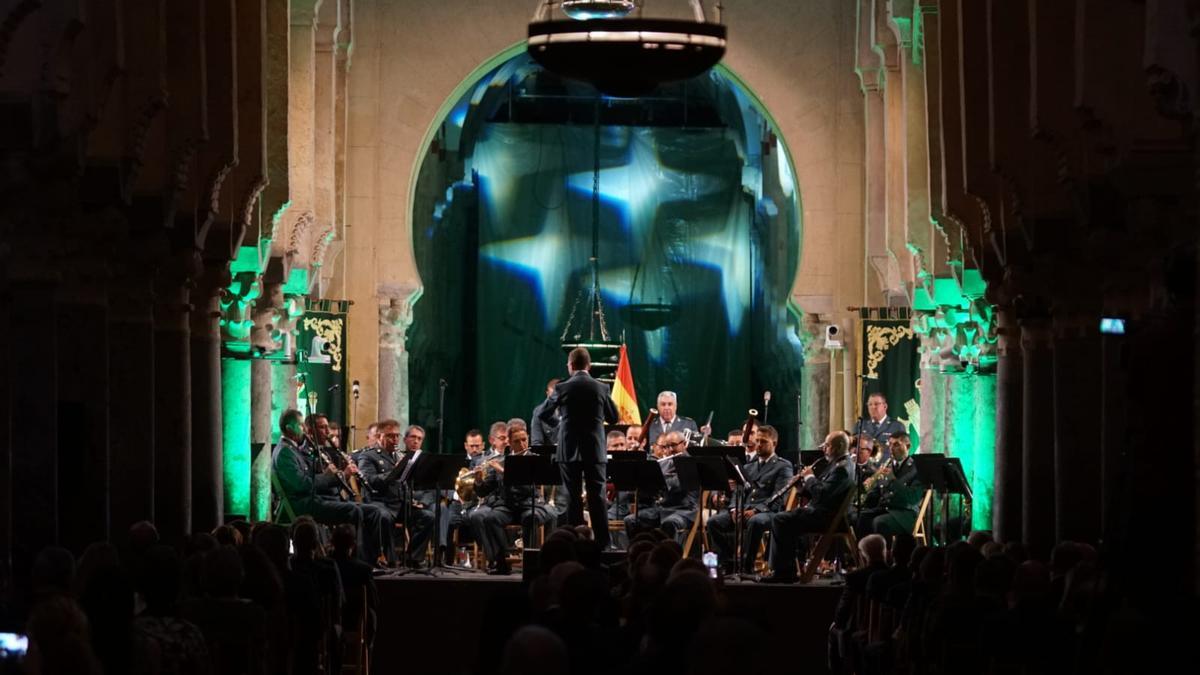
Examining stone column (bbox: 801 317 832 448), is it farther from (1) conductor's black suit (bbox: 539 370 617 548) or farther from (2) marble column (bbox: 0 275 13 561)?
(2) marble column (bbox: 0 275 13 561)

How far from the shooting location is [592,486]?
71.0 ft

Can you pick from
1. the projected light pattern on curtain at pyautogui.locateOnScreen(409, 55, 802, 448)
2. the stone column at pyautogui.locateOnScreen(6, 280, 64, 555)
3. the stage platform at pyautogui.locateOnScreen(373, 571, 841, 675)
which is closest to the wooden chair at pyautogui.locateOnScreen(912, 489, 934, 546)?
the stage platform at pyautogui.locateOnScreen(373, 571, 841, 675)

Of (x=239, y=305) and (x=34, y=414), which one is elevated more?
(x=239, y=305)

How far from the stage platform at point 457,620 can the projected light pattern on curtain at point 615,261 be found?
1595 cm

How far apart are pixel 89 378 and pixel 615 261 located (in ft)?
70.1

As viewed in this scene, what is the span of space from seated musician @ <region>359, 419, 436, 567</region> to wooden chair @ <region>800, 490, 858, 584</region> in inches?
141

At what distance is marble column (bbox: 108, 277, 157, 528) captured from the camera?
18.9 metres

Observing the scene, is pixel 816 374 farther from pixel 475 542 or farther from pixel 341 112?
pixel 475 542

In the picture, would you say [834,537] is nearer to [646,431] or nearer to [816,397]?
[646,431]

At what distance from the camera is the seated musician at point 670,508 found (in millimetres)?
24156

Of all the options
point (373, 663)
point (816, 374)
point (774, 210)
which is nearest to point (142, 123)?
point (373, 663)

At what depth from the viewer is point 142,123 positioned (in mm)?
17578

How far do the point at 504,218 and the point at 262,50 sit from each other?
1511 cm

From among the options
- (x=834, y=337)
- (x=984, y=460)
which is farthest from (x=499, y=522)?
(x=834, y=337)
